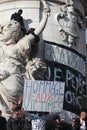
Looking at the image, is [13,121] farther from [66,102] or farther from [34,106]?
[66,102]

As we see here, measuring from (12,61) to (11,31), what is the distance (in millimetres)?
952

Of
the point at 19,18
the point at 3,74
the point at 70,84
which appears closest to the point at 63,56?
the point at 70,84

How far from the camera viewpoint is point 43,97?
11078mm

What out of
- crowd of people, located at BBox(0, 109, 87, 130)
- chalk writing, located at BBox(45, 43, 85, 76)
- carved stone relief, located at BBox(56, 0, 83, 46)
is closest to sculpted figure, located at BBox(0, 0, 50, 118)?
chalk writing, located at BBox(45, 43, 85, 76)

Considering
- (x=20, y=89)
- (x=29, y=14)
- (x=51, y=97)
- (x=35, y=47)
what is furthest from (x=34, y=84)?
(x=29, y=14)

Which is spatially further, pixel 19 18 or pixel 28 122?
pixel 19 18

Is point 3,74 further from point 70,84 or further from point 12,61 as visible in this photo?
point 70,84

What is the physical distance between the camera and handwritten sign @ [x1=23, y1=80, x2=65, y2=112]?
1104 centimetres

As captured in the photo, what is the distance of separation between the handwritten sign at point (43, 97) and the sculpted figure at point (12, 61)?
2.81m

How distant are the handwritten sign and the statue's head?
13.4 feet

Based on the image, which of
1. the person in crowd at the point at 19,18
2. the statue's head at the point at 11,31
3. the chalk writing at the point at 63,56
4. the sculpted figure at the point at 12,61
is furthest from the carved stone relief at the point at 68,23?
the statue's head at the point at 11,31

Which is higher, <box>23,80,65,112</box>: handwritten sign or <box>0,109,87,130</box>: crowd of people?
<box>23,80,65,112</box>: handwritten sign

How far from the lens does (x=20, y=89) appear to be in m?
14.4

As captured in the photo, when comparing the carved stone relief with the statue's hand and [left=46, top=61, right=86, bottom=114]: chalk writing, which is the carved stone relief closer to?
[left=46, top=61, right=86, bottom=114]: chalk writing
